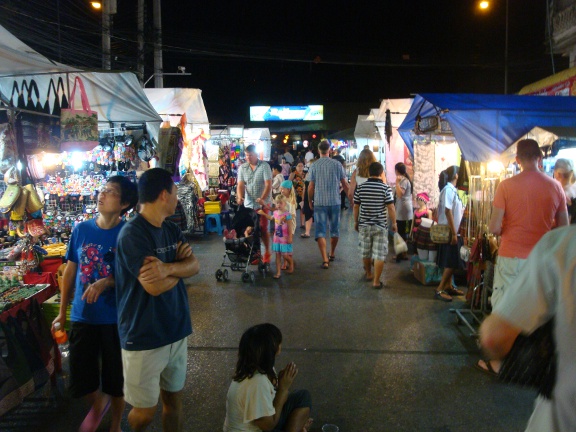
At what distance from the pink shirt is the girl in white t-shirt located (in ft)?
8.34

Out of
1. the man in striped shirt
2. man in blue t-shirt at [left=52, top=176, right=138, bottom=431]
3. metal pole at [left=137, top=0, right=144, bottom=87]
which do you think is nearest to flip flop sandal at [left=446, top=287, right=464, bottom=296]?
the man in striped shirt

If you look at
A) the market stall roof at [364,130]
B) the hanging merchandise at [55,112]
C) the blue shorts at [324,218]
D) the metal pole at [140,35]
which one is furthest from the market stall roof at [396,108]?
the hanging merchandise at [55,112]

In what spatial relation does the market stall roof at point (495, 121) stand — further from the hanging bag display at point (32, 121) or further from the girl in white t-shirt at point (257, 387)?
the hanging bag display at point (32, 121)

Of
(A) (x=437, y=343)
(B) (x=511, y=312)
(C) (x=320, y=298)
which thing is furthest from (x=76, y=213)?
(B) (x=511, y=312)

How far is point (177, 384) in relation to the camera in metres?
3.05

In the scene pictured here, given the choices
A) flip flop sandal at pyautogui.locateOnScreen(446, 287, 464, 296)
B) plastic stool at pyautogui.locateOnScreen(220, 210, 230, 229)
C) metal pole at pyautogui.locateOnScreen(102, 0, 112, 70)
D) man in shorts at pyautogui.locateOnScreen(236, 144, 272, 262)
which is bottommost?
flip flop sandal at pyautogui.locateOnScreen(446, 287, 464, 296)

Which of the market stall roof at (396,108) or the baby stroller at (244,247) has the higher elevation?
the market stall roof at (396,108)

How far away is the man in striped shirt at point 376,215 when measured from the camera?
24.0 ft

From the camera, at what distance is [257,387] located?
2.85m

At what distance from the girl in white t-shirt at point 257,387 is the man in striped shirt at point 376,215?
14.8ft

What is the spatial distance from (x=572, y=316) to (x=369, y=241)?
6.16 meters

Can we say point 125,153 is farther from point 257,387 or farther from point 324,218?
point 257,387

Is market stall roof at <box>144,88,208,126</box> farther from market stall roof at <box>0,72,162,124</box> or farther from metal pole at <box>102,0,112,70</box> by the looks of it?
market stall roof at <box>0,72,162,124</box>

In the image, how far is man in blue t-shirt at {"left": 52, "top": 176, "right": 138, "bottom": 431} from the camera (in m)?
3.32
